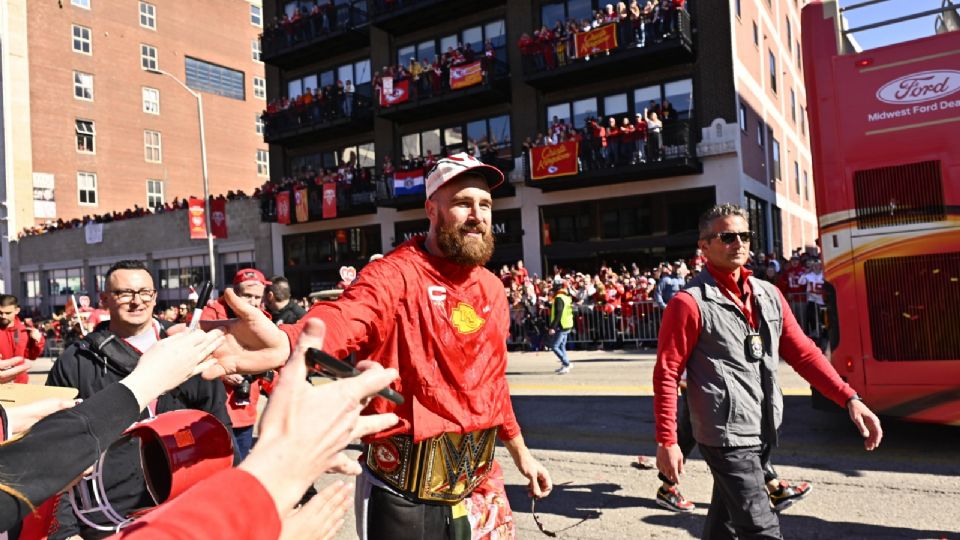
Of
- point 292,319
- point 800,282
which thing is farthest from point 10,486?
point 800,282

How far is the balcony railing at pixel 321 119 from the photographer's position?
2786 centimetres

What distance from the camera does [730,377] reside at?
3.71m

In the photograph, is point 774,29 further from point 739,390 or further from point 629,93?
point 739,390

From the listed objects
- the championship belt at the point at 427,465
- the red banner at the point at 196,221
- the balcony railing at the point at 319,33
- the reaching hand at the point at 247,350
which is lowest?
the championship belt at the point at 427,465

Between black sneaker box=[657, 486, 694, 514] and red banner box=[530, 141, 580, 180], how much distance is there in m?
16.8

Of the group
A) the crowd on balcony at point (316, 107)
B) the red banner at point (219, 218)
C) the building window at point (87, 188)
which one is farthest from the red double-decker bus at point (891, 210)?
the building window at point (87, 188)

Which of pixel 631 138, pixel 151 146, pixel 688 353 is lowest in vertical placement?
pixel 688 353

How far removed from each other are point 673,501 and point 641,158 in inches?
638

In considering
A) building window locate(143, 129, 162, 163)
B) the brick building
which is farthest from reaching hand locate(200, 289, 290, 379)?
building window locate(143, 129, 162, 163)

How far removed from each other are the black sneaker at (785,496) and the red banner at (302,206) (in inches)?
1003

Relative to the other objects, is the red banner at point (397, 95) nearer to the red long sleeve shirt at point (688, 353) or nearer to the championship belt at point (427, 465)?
the red long sleeve shirt at point (688, 353)

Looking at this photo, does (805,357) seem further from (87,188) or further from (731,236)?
(87,188)

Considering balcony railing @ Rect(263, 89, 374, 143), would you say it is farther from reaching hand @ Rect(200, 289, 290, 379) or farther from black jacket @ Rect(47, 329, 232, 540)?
reaching hand @ Rect(200, 289, 290, 379)

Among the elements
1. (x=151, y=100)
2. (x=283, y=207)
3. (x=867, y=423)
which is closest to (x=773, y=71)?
(x=283, y=207)
